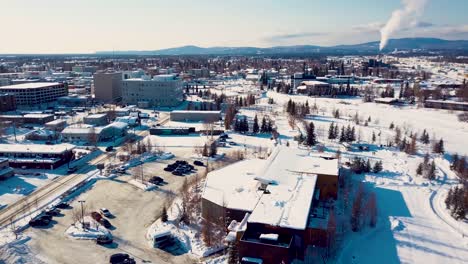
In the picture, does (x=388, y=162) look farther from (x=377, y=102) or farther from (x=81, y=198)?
(x=377, y=102)

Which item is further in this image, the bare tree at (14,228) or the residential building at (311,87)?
the residential building at (311,87)

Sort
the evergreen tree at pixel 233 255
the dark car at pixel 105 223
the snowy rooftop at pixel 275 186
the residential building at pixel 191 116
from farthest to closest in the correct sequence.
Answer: the residential building at pixel 191 116 < the dark car at pixel 105 223 < the snowy rooftop at pixel 275 186 < the evergreen tree at pixel 233 255

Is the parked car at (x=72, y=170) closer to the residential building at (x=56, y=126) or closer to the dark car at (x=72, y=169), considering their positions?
the dark car at (x=72, y=169)

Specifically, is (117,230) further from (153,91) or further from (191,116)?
(153,91)

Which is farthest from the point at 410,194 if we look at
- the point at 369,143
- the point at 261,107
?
the point at 261,107

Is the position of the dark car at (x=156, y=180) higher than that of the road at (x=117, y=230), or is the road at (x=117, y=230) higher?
the dark car at (x=156, y=180)

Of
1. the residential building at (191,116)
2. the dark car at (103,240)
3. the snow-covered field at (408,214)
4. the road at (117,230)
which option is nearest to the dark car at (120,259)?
the road at (117,230)

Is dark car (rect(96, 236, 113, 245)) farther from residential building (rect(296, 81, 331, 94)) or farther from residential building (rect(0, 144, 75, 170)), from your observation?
residential building (rect(296, 81, 331, 94))

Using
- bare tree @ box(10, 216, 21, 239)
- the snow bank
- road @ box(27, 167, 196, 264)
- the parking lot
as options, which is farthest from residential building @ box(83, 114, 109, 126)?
the snow bank

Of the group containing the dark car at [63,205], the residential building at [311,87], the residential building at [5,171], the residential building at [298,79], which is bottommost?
the dark car at [63,205]
